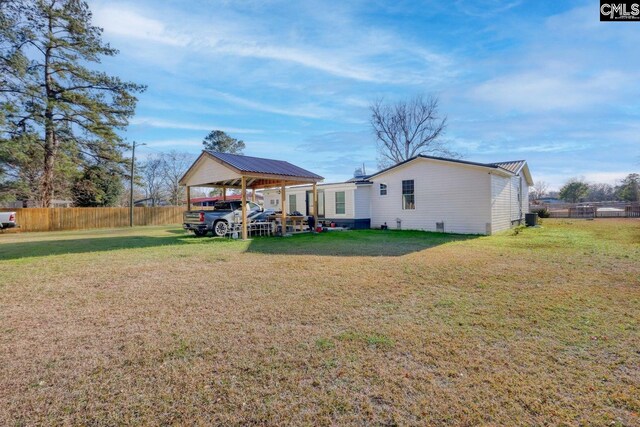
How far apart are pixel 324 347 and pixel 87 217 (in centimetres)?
2514

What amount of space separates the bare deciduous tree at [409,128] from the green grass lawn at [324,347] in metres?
26.5

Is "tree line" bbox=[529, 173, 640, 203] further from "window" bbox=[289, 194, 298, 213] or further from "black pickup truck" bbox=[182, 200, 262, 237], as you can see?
"black pickup truck" bbox=[182, 200, 262, 237]

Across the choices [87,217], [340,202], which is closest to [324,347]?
[340,202]

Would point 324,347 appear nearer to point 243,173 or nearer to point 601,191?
point 243,173

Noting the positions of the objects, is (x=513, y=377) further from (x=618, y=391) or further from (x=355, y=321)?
(x=355, y=321)

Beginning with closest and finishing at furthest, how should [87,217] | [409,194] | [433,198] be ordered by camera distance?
1. [433,198]
2. [409,194]
3. [87,217]

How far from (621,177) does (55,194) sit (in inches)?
2379

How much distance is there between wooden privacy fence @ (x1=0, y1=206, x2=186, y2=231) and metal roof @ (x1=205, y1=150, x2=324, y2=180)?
47.1ft

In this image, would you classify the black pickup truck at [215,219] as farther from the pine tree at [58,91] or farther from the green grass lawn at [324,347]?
the pine tree at [58,91]

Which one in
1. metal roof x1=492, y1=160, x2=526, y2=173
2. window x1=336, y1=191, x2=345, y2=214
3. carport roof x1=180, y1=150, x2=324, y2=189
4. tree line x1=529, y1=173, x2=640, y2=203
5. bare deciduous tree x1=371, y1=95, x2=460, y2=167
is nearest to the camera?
carport roof x1=180, y1=150, x2=324, y2=189

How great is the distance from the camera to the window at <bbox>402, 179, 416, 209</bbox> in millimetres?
15206

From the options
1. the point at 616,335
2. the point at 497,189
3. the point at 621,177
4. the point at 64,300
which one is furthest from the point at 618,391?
the point at 621,177

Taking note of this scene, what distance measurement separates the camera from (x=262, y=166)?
44.5 feet

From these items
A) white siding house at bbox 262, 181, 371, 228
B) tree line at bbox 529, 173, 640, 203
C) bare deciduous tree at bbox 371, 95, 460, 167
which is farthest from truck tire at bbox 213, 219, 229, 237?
tree line at bbox 529, 173, 640, 203
